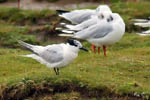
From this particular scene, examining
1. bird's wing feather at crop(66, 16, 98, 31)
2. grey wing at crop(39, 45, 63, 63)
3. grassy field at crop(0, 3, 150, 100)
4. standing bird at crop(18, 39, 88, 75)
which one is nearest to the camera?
grassy field at crop(0, 3, 150, 100)

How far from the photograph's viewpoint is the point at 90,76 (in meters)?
8.23

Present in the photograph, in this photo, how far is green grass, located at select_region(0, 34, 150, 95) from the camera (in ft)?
25.8

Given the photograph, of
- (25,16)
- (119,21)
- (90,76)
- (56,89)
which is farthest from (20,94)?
(25,16)

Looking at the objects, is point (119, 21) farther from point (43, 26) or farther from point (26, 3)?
point (26, 3)

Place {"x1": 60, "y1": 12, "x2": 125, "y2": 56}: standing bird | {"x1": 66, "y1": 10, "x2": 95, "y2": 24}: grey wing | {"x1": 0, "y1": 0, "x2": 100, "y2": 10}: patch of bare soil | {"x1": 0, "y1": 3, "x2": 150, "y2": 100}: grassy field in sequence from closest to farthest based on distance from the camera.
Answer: {"x1": 0, "y1": 3, "x2": 150, "y2": 100}: grassy field
{"x1": 60, "y1": 12, "x2": 125, "y2": 56}: standing bird
{"x1": 66, "y1": 10, "x2": 95, "y2": 24}: grey wing
{"x1": 0, "y1": 0, "x2": 100, "y2": 10}: patch of bare soil

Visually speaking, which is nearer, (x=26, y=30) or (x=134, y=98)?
(x=134, y=98)

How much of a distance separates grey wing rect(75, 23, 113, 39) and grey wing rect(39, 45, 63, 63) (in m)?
2.35

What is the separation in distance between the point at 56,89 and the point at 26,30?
620cm

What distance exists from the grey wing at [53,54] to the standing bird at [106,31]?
2275mm

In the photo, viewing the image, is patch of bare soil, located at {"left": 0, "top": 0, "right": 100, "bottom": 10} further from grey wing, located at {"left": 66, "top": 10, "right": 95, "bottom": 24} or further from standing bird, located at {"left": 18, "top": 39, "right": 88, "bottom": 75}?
standing bird, located at {"left": 18, "top": 39, "right": 88, "bottom": 75}

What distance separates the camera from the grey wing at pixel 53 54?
25.9 feet

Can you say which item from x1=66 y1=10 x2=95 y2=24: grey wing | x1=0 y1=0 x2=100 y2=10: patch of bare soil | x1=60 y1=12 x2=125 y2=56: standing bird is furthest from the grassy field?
x1=0 y1=0 x2=100 y2=10: patch of bare soil

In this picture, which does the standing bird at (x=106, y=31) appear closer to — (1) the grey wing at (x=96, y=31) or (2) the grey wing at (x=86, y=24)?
(1) the grey wing at (x=96, y=31)

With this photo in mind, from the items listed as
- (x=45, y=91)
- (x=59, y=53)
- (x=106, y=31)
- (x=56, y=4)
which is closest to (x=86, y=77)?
(x=59, y=53)
